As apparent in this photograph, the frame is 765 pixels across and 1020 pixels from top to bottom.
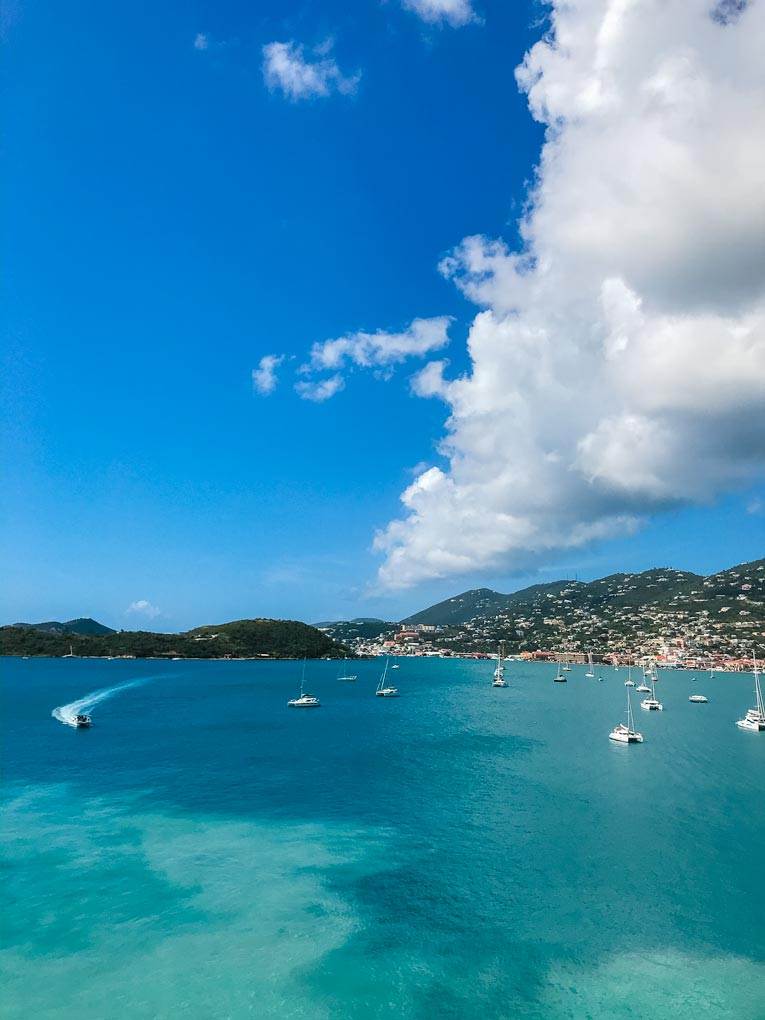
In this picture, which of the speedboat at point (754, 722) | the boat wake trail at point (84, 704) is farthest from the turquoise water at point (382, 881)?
the boat wake trail at point (84, 704)

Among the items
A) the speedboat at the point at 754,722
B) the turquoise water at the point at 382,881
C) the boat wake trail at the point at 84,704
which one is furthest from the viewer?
the boat wake trail at the point at 84,704

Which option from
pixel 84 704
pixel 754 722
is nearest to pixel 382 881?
pixel 754 722

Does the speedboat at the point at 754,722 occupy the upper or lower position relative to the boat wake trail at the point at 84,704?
lower

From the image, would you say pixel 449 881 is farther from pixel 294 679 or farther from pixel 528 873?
pixel 294 679

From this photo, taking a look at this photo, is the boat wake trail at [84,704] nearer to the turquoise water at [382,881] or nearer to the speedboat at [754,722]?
the turquoise water at [382,881]

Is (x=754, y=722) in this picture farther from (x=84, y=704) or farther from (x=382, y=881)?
(x=84, y=704)

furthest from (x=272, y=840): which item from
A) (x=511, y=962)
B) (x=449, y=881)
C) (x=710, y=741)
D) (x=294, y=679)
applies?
(x=294, y=679)

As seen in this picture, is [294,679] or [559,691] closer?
[559,691]
